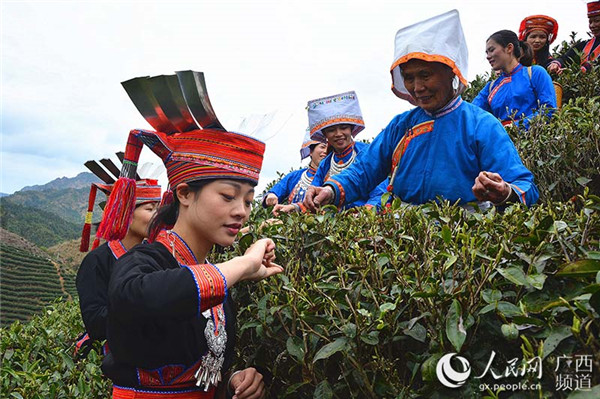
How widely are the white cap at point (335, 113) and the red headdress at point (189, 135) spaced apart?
121 inches

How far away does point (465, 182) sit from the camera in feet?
9.20

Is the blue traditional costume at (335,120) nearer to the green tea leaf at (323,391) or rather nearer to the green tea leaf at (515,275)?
the green tea leaf at (323,391)

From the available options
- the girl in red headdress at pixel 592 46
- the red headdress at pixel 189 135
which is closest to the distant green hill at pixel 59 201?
the girl in red headdress at pixel 592 46

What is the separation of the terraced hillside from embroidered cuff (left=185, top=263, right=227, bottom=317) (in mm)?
46814

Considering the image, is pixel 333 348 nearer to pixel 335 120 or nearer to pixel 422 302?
pixel 422 302

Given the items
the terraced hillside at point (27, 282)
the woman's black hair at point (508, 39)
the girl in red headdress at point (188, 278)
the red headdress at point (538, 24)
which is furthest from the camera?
the terraced hillside at point (27, 282)

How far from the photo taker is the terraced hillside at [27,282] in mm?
45219

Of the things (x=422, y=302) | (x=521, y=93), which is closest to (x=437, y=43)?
(x=422, y=302)

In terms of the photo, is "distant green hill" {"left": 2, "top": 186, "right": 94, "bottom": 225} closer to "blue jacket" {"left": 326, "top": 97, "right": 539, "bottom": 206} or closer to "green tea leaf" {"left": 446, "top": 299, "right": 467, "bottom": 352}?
"blue jacket" {"left": 326, "top": 97, "right": 539, "bottom": 206}

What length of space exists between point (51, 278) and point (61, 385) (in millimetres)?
58862

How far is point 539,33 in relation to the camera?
686 centimetres

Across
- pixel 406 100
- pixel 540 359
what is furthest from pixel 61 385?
pixel 406 100

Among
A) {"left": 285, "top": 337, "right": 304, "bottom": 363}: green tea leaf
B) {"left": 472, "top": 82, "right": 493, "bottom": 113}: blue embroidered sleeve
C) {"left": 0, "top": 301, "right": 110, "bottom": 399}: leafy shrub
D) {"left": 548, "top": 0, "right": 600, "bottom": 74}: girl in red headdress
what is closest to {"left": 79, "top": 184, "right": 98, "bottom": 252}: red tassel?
{"left": 0, "top": 301, "right": 110, "bottom": 399}: leafy shrub

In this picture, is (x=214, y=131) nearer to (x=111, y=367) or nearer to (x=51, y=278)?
(x=111, y=367)
